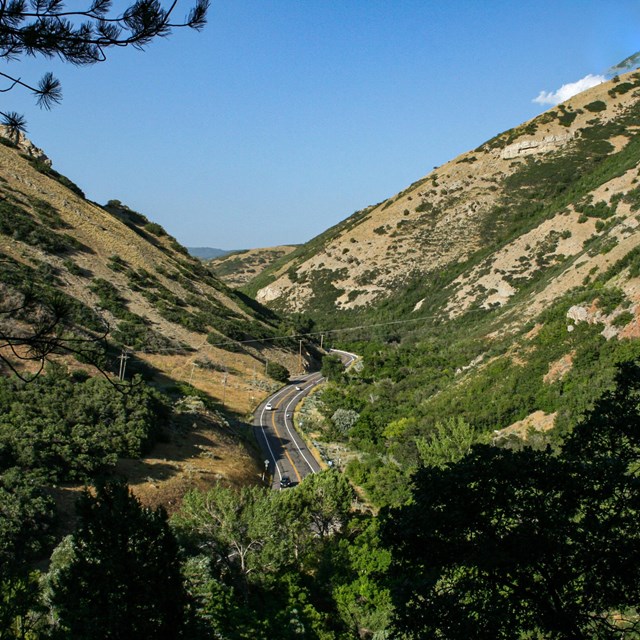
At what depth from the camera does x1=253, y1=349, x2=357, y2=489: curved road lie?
1197 inches

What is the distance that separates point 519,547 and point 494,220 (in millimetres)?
73423

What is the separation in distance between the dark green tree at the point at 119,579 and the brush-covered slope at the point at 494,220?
4804 centimetres

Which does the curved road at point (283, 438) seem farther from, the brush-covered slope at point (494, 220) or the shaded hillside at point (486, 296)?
the brush-covered slope at point (494, 220)

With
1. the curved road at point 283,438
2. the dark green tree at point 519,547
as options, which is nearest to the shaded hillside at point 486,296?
the dark green tree at point 519,547

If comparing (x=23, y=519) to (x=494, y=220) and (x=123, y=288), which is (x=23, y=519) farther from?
(x=494, y=220)

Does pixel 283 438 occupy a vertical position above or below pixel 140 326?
below

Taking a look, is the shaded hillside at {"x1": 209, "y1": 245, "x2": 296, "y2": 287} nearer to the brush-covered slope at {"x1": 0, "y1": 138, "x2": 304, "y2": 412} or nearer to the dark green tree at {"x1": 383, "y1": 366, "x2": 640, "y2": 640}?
the brush-covered slope at {"x1": 0, "y1": 138, "x2": 304, "y2": 412}

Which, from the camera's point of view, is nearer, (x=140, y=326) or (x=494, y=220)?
(x=140, y=326)

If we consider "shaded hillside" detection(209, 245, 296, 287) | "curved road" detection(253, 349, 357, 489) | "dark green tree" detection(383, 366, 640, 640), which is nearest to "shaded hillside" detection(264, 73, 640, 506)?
"dark green tree" detection(383, 366, 640, 640)

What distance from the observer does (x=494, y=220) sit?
74062 mm

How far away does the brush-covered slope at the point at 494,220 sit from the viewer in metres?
55.5

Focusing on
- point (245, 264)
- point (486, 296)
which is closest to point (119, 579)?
point (486, 296)

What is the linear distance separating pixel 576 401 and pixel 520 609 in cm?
1799

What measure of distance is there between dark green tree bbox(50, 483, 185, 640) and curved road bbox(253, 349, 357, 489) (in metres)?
18.3
